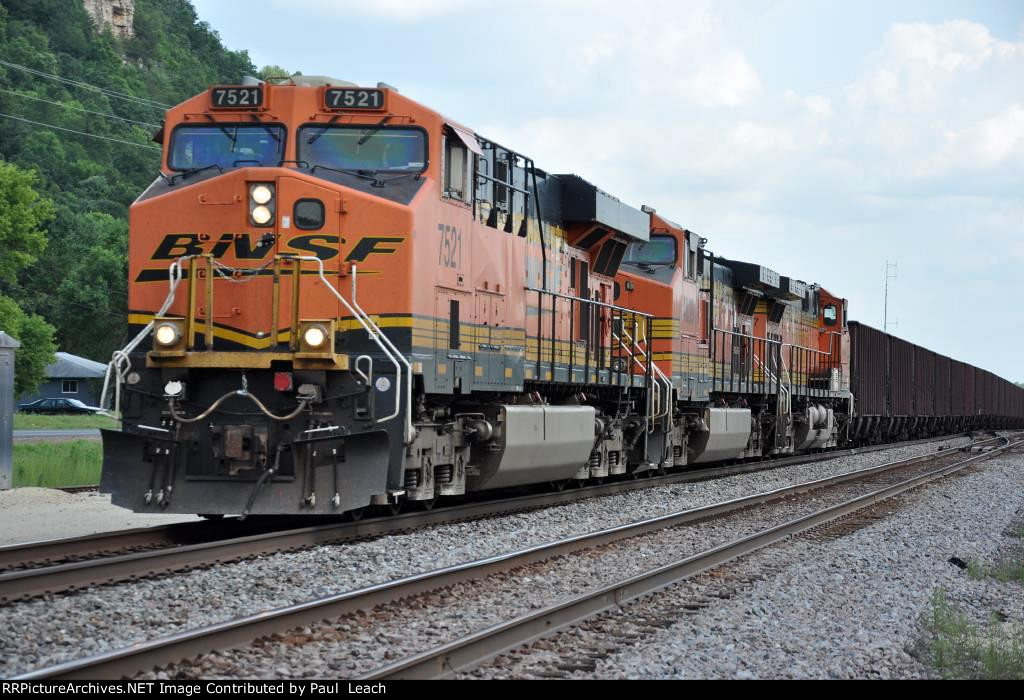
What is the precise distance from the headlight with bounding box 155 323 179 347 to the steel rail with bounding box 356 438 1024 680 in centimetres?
418

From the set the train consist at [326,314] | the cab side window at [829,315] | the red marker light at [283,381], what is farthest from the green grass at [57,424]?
the red marker light at [283,381]

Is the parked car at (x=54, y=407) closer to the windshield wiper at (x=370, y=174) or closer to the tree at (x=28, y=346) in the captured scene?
the tree at (x=28, y=346)

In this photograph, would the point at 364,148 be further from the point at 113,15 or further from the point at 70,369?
the point at 113,15

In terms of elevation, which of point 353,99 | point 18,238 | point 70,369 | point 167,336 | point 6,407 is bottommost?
point 6,407

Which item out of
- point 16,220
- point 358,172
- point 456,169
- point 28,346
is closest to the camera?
point 358,172

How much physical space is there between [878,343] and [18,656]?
30754 mm

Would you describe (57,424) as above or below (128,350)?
below

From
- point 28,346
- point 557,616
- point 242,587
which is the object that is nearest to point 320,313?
point 242,587

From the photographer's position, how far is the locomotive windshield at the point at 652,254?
17.9 meters

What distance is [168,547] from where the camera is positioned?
909cm

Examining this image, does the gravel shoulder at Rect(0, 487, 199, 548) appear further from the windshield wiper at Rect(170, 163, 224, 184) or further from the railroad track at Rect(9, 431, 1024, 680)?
the railroad track at Rect(9, 431, 1024, 680)

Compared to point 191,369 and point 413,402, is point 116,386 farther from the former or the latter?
point 413,402

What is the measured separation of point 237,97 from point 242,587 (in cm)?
469

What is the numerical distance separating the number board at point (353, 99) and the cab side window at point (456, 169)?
717mm
